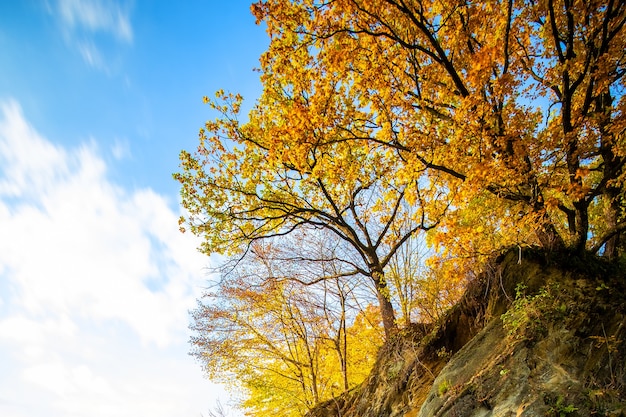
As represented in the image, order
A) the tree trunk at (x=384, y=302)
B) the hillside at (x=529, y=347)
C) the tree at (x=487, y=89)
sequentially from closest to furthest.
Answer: the hillside at (x=529, y=347) → the tree at (x=487, y=89) → the tree trunk at (x=384, y=302)

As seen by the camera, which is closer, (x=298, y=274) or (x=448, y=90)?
(x=448, y=90)

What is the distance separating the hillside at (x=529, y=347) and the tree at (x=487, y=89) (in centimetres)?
79

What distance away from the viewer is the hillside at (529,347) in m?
4.19

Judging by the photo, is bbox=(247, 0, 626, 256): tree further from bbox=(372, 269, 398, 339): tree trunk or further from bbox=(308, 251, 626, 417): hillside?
bbox=(372, 269, 398, 339): tree trunk

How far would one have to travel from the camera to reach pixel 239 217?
36.0ft

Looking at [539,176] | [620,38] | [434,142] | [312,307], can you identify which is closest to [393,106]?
[434,142]

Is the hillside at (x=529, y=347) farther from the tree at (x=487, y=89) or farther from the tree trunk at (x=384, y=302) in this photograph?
the tree trunk at (x=384, y=302)

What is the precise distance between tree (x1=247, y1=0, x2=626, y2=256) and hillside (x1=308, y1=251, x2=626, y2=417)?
787mm

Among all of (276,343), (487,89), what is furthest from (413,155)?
(276,343)

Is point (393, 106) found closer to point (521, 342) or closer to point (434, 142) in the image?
point (434, 142)

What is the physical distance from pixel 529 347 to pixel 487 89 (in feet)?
16.5

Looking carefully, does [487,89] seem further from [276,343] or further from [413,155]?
[276,343]

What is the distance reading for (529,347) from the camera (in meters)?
4.94

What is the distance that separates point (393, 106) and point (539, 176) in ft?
10.7
